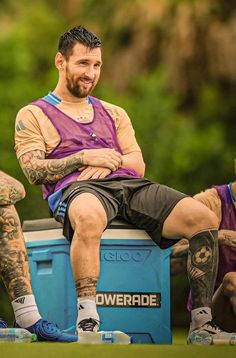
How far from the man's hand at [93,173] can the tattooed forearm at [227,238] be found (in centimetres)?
77

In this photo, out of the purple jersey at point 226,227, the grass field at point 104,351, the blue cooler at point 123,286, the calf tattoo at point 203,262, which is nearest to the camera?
the grass field at point 104,351

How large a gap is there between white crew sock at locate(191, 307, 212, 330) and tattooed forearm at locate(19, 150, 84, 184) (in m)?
1.04

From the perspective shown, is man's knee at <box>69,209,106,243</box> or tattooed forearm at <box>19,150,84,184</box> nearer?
man's knee at <box>69,209,106,243</box>

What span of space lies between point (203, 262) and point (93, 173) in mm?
793

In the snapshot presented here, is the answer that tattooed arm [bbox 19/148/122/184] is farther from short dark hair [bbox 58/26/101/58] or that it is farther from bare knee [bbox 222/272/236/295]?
bare knee [bbox 222/272/236/295]

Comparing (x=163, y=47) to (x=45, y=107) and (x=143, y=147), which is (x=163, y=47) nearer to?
(x=143, y=147)

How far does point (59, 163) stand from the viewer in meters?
7.16

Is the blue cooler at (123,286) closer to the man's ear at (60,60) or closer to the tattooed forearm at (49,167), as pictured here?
the tattooed forearm at (49,167)

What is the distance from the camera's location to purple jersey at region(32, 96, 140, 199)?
7.26 meters

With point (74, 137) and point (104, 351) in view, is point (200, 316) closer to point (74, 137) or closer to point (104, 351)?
point (104, 351)


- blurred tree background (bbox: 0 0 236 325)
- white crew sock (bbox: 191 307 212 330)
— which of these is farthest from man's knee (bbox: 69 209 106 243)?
blurred tree background (bbox: 0 0 236 325)

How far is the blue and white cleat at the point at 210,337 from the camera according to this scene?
6.56 metres

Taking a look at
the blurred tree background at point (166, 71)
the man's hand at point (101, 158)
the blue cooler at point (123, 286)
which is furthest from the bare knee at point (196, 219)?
the blurred tree background at point (166, 71)

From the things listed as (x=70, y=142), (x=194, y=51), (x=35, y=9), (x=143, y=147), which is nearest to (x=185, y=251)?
(x=70, y=142)
